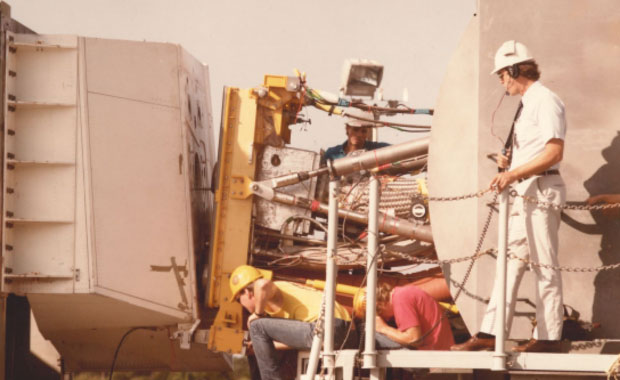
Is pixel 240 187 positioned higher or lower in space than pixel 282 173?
lower

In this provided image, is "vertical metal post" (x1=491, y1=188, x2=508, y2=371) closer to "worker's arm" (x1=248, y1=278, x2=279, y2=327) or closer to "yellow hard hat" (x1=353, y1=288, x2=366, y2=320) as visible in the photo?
"yellow hard hat" (x1=353, y1=288, x2=366, y2=320)

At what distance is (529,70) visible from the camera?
32.1 feet

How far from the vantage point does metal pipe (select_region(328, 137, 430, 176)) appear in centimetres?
1321

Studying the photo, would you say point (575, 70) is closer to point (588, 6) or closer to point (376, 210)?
point (588, 6)

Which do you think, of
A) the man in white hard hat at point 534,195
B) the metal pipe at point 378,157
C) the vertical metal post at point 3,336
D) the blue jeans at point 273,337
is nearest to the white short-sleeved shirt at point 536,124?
the man in white hard hat at point 534,195

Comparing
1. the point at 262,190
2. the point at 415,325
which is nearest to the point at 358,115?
the point at 262,190

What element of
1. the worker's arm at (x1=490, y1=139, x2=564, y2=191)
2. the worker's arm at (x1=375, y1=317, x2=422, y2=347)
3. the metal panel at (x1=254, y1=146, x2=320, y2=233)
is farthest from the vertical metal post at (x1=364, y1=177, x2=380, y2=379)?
the metal panel at (x1=254, y1=146, x2=320, y2=233)

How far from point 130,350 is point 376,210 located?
5.48m

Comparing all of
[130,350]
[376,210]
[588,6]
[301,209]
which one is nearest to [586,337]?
[376,210]

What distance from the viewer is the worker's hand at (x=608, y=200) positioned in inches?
400

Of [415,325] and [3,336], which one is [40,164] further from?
[415,325]

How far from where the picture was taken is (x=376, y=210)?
9.65 meters

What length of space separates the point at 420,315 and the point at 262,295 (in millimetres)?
1697

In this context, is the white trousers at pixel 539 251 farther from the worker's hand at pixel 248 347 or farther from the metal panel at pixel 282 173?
the metal panel at pixel 282 173
